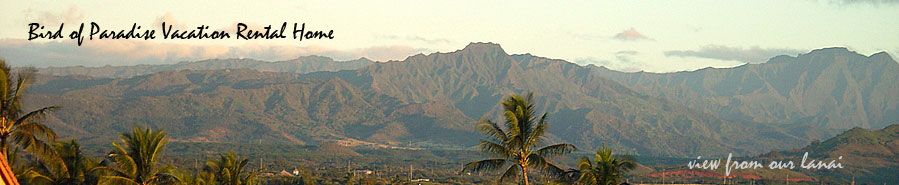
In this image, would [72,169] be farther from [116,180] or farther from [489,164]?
[489,164]

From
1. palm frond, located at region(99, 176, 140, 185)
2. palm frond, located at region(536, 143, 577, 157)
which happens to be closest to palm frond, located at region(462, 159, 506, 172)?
palm frond, located at region(536, 143, 577, 157)

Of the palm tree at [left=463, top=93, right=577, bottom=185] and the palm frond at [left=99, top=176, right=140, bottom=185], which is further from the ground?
the palm tree at [left=463, top=93, right=577, bottom=185]

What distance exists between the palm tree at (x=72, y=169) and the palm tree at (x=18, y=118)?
370 cm

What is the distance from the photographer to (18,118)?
26.5m

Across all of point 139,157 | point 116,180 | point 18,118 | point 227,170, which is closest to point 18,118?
point 18,118

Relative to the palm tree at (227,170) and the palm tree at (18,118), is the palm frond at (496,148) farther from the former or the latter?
the palm tree at (227,170)

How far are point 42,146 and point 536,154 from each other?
15.8 m

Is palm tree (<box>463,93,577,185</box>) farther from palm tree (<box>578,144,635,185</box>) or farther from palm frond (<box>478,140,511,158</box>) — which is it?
palm tree (<box>578,144,635,185</box>)

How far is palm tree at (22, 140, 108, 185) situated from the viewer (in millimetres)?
31141

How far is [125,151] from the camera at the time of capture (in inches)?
1176

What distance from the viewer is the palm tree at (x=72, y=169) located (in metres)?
31.1

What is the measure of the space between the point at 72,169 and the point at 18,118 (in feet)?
20.7

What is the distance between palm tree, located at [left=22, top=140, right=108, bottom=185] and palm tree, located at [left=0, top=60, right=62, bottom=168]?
370cm

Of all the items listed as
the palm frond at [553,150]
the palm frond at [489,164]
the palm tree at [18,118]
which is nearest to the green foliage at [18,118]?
the palm tree at [18,118]
